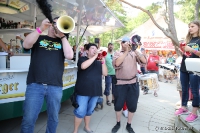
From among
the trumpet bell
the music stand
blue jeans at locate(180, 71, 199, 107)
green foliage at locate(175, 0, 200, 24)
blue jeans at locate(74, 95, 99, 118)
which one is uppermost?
green foliage at locate(175, 0, 200, 24)

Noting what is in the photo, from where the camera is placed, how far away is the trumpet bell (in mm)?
2045

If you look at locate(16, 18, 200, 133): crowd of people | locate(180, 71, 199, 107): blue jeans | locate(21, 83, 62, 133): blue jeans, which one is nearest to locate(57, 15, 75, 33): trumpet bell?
locate(16, 18, 200, 133): crowd of people

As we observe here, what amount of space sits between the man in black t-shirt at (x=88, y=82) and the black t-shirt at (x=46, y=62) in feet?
2.13

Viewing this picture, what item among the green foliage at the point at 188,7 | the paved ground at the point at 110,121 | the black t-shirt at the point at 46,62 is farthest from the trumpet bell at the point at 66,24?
the green foliage at the point at 188,7

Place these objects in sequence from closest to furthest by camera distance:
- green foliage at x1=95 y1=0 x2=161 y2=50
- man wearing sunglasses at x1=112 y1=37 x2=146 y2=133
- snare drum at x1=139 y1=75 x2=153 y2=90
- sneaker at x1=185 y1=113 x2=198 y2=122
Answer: sneaker at x1=185 y1=113 x2=198 y2=122 < man wearing sunglasses at x1=112 y1=37 x2=146 y2=133 < snare drum at x1=139 y1=75 x2=153 y2=90 < green foliage at x1=95 y1=0 x2=161 y2=50

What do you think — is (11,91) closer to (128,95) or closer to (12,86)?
(12,86)

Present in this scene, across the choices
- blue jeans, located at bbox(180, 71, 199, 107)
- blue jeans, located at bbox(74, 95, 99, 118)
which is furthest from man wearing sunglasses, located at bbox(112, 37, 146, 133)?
blue jeans, located at bbox(180, 71, 199, 107)

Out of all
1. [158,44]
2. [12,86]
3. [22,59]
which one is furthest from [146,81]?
[158,44]

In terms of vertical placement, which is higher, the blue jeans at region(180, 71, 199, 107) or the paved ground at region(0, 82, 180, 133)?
the blue jeans at region(180, 71, 199, 107)

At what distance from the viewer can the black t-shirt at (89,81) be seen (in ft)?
9.68

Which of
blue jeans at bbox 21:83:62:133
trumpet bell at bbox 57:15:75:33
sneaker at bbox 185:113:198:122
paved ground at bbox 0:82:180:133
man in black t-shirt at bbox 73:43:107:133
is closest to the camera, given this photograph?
trumpet bell at bbox 57:15:75:33

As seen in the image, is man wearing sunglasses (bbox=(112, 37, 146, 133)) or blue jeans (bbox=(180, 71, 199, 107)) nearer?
blue jeans (bbox=(180, 71, 199, 107))

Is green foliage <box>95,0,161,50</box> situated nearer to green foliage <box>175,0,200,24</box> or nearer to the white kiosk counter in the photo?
green foliage <box>175,0,200,24</box>

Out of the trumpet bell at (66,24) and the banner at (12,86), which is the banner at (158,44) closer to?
the banner at (12,86)
